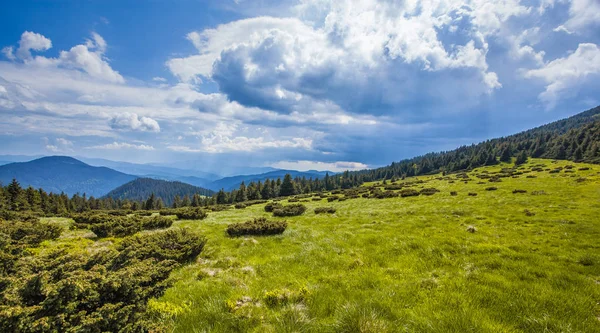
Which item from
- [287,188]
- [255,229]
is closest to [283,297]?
[255,229]

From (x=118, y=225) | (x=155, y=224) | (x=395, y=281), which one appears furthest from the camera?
(x=155, y=224)

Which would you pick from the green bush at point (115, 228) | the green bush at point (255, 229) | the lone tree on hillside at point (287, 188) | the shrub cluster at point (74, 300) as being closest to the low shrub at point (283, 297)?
the shrub cluster at point (74, 300)

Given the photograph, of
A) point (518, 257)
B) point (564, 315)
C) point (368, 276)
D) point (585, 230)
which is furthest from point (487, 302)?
point (585, 230)

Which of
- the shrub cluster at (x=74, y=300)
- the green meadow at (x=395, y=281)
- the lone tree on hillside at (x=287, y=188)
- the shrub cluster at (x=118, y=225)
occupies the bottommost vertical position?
the lone tree on hillside at (x=287, y=188)

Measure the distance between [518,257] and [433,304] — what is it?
6483 mm

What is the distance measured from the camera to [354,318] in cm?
550

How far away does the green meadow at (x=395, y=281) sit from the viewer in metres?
5.67

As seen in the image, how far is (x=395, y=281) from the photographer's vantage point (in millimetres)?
7910

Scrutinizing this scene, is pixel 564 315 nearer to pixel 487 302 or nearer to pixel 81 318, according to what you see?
pixel 487 302

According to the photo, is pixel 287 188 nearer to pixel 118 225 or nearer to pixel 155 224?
pixel 155 224

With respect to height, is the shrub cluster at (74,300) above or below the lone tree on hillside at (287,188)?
above

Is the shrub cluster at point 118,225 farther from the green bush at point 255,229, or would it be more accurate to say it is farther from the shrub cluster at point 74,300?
the shrub cluster at point 74,300

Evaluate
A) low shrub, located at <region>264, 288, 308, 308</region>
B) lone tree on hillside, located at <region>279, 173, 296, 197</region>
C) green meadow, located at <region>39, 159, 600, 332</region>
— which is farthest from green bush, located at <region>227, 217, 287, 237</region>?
lone tree on hillside, located at <region>279, 173, 296, 197</region>

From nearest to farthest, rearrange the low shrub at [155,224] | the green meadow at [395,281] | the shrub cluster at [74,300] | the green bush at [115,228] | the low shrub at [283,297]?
the shrub cluster at [74,300] → the green meadow at [395,281] → the low shrub at [283,297] → the green bush at [115,228] → the low shrub at [155,224]
